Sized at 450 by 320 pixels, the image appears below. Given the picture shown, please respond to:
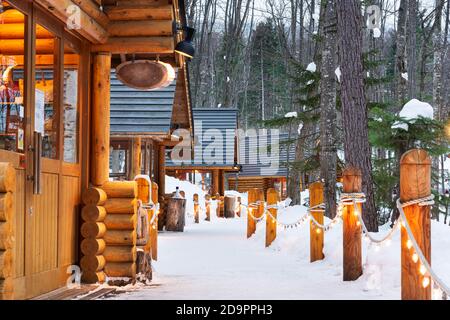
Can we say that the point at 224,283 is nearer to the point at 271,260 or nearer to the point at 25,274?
the point at 25,274

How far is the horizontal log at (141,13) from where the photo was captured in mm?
8578

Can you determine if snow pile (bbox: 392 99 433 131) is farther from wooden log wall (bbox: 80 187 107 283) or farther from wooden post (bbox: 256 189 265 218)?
wooden log wall (bbox: 80 187 107 283)

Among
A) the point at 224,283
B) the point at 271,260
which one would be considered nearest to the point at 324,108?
the point at 271,260

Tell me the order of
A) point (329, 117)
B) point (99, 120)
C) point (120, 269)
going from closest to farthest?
point (120, 269), point (99, 120), point (329, 117)

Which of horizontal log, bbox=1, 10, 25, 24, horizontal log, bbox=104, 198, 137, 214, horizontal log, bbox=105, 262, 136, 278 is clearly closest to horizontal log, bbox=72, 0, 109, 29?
horizontal log, bbox=1, 10, 25, 24

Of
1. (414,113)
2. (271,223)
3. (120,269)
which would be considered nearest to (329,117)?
(271,223)

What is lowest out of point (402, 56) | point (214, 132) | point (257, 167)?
point (257, 167)

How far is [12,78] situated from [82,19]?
4.59 feet

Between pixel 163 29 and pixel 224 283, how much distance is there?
10.1ft

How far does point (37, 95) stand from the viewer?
674cm

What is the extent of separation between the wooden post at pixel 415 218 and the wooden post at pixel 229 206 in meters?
26.6

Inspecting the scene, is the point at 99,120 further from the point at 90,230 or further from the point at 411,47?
the point at 411,47

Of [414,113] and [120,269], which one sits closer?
[120,269]

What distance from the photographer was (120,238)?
8266mm
